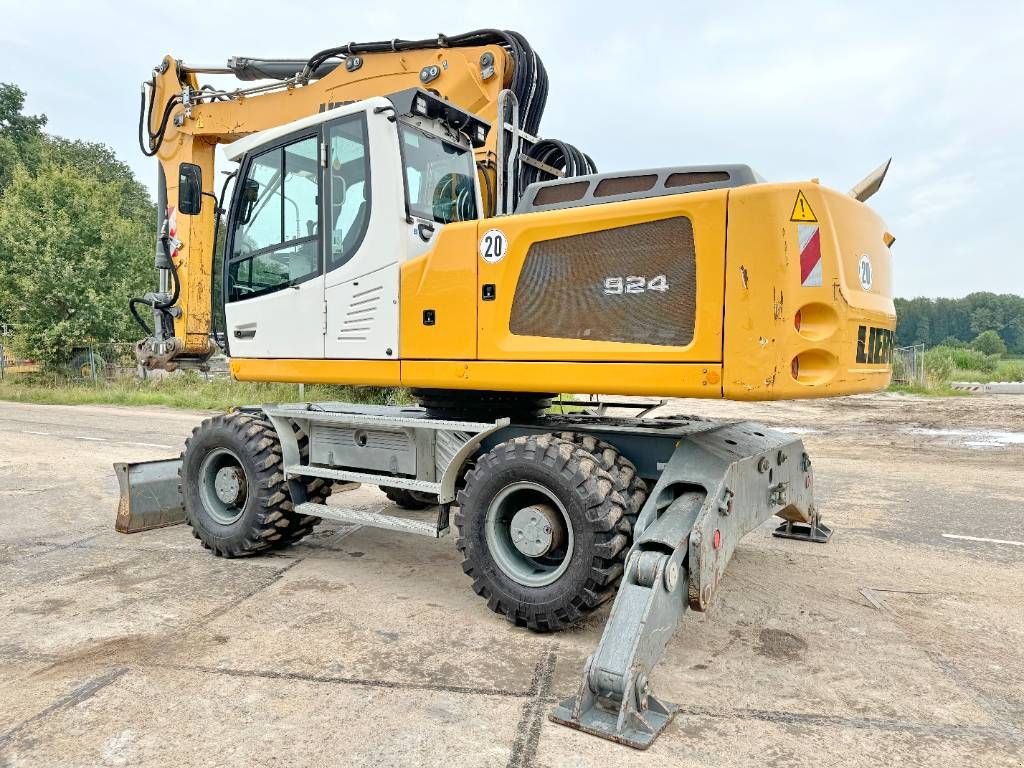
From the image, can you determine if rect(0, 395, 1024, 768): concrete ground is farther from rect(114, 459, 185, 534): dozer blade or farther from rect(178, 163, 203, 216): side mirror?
rect(178, 163, 203, 216): side mirror

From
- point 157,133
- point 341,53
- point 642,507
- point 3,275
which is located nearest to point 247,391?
point 3,275

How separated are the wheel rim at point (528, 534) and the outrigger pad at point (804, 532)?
8.48 ft

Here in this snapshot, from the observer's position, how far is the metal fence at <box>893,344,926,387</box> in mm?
21531

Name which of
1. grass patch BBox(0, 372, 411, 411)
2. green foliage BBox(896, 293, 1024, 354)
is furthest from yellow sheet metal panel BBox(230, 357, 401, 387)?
green foliage BBox(896, 293, 1024, 354)

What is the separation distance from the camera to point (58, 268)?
70.3 feet

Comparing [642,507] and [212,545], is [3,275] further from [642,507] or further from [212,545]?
[642,507]

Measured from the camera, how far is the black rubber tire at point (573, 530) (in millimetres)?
3668

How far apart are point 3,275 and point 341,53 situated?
21.3 meters

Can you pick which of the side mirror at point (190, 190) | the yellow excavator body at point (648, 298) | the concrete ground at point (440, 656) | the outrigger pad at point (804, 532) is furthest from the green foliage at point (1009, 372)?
the side mirror at point (190, 190)

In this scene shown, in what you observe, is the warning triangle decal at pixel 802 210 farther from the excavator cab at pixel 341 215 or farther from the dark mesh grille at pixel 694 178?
the excavator cab at pixel 341 215

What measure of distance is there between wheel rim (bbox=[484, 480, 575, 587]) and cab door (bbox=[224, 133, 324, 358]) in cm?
176

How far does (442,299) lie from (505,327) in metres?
0.47

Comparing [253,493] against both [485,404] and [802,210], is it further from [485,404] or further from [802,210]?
[802,210]

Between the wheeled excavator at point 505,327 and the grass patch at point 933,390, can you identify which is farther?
the grass patch at point 933,390
